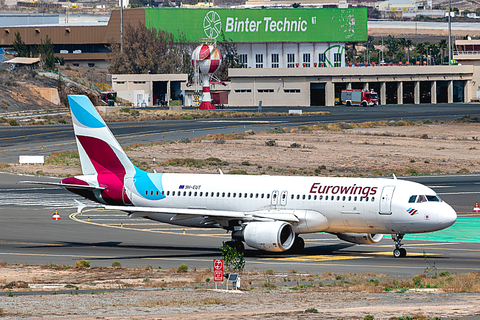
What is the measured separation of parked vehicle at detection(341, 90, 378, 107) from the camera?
18088 cm

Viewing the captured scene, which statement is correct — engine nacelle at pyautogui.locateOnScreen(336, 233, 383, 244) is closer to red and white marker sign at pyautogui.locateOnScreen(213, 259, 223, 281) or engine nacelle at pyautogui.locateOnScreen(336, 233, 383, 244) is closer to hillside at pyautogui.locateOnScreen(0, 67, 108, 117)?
red and white marker sign at pyautogui.locateOnScreen(213, 259, 223, 281)

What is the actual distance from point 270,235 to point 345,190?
4747 millimetres

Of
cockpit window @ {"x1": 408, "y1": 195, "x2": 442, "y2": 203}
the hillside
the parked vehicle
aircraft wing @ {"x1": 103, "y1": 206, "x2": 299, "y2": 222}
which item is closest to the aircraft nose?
cockpit window @ {"x1": 408, "y1": 195, "x2": 442, "y2": 203}

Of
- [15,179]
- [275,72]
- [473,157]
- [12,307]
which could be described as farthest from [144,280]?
[275,72]

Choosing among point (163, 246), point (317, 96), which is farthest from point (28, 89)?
point (163, 246)

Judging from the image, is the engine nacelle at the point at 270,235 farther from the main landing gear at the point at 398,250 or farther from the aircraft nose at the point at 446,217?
the aircraft nose at the point at 446,217

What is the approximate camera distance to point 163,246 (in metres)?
43.4

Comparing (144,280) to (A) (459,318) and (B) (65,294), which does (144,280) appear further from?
(A) (459,318)

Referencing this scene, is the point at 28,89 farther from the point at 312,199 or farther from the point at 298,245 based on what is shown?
the point at 312,199

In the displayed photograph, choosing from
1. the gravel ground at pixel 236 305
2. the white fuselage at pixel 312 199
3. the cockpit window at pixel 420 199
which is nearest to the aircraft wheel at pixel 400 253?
the white fuselage at pixel 312 199

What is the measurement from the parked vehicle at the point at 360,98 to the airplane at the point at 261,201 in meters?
143

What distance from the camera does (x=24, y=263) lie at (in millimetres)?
36688

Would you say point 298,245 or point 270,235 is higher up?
point 270,235

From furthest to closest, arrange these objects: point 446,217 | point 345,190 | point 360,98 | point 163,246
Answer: point 360,98
point 163,246
point 345,190
point 446,217
